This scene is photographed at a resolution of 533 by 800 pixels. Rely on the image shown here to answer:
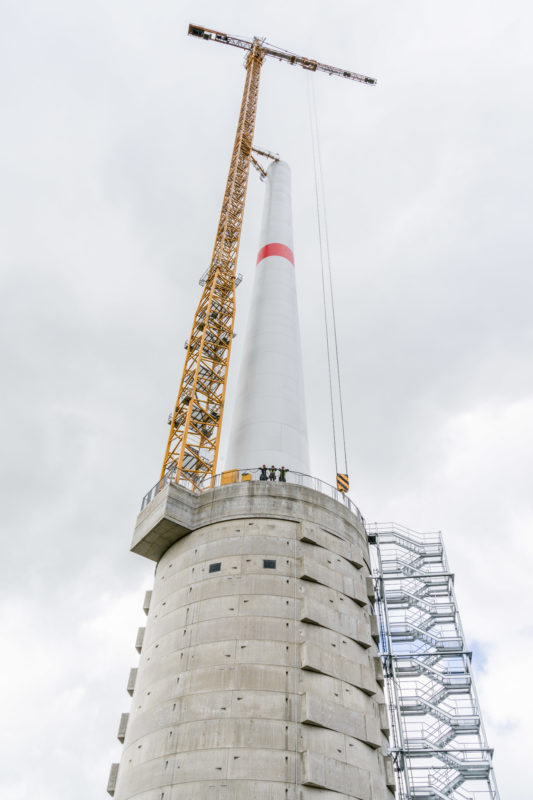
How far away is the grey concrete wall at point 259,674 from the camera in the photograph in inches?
931

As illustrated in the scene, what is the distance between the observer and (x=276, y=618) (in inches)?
1076

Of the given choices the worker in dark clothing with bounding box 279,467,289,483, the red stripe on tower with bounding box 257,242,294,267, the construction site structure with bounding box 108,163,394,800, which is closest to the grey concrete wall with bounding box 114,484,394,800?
the construction site structure with bounding box 108,163,394,800

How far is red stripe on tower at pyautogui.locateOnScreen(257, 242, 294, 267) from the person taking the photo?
1903 inches

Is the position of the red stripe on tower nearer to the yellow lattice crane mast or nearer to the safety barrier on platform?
the yellow lattice crane mast

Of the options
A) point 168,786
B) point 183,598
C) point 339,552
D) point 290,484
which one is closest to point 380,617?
point 339,552

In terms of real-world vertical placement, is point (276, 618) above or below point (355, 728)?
above

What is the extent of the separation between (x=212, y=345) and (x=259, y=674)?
26330 mm

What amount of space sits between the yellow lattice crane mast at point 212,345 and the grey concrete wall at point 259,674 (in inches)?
267

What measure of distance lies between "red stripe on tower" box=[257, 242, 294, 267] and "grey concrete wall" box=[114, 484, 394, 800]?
2260cm

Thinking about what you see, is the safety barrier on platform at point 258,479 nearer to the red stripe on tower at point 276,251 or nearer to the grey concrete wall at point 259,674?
the grey concrete wall at point 259,674

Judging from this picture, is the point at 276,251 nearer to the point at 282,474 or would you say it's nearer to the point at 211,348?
the point at 211,348

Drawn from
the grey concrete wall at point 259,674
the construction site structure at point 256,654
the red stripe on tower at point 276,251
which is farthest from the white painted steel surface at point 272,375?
the grey concrete wall at point 259,674

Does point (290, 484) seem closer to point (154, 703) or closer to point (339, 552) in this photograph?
point (339, 552)

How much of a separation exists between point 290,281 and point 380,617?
24.4 m
